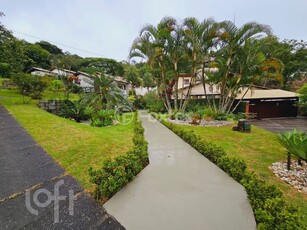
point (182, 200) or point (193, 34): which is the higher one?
point (193, 34)

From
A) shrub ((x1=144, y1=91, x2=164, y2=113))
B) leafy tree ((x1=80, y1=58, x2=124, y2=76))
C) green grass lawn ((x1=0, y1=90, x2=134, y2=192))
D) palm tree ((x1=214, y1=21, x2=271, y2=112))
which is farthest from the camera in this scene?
leafy tree ((x1=80, y1=58, x2=124, y2=76))

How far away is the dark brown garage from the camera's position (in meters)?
16.1

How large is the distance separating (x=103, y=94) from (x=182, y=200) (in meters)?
10.7

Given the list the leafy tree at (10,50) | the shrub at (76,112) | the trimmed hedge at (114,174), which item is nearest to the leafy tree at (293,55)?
the shrub at (76,112)

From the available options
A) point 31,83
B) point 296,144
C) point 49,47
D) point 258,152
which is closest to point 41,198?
point 296,144

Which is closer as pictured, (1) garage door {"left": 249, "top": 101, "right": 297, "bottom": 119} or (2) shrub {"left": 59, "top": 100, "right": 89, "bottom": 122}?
(2) shrub {"left": 59, "top": 100, "right": 89, "bottom": 122}

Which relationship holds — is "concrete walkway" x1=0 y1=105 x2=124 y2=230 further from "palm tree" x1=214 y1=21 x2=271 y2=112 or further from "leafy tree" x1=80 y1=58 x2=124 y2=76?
"leafy tree" x1=80 y1=58 x2=124 y2=76

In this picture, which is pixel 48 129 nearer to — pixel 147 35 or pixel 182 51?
pixel 147 35

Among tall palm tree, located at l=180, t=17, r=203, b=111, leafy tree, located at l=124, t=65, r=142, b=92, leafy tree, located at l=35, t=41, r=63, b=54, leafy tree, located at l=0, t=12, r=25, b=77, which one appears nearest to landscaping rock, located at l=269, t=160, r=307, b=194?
tall palm tree, located at l=180, t=17, r=203, b=111

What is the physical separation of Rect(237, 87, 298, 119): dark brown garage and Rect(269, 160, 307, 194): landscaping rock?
40.3ft

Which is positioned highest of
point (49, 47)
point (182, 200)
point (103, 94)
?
point (49, 47)

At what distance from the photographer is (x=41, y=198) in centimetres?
298

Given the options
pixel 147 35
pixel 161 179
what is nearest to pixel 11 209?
pixel 161 179

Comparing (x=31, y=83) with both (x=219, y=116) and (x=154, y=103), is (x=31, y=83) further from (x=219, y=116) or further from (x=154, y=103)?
(x=219, y=116)
